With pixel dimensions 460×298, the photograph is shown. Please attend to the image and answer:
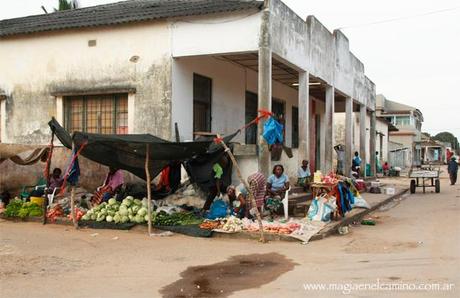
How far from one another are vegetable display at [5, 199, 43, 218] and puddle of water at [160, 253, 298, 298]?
20.6 feet

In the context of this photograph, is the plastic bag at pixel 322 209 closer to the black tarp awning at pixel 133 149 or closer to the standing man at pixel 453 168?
the black tarp awning at pixel 133 149

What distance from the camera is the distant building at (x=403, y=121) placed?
56531 millimetres

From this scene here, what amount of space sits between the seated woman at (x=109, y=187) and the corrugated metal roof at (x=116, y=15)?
13.4 ft

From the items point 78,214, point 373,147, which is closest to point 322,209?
point 78,214

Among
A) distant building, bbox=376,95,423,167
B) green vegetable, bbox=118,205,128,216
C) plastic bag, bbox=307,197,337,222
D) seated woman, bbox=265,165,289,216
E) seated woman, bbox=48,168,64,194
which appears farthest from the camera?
distant building, bbox=376,95,423,167

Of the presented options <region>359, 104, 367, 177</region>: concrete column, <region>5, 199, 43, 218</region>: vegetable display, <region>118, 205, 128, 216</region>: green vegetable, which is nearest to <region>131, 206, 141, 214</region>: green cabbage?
<region>118, 205, 128, 216</region>: green vegetable

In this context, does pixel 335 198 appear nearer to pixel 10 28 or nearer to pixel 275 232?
pixel 275 232

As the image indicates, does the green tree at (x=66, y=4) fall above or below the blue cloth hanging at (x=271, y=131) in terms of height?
above

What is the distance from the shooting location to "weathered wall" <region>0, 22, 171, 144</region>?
1369 centimetres

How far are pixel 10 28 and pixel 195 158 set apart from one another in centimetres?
801

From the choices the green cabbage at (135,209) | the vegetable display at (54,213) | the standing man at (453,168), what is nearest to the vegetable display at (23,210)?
the vegetable display at (54,213)

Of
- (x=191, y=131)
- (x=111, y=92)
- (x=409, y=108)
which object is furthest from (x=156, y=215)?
(x=409, y=108)

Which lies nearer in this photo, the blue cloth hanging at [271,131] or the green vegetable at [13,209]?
the blue cloth hanging at [271,131]

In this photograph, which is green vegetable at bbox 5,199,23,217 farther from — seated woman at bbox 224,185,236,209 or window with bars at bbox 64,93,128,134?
seated woman at bbox 224,185,236,209
